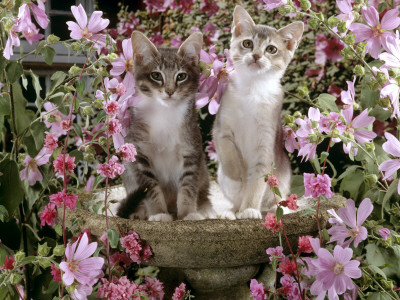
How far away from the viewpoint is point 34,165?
→ 1349 mm

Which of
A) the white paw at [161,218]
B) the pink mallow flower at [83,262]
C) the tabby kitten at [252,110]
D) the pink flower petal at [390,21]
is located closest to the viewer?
the pink mallow flower at [83,262]

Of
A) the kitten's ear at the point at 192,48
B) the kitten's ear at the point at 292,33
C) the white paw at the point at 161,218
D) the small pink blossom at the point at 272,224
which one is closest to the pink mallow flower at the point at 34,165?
the white paw at the point at 161,218

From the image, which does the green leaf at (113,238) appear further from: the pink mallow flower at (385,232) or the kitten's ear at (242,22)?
the kitten's ear at (242,22)

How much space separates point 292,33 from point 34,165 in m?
0.83

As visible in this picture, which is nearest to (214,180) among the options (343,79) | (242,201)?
(242,201)

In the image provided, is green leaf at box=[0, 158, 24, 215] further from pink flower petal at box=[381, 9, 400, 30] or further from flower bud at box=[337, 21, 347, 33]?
pink flower petal at box=[381, 9, 400, 30]

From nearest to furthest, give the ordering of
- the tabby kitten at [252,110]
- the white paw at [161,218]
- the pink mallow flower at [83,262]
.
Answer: the pink mallow flower at [83,262], the white paw at [161,218], the tabby kitten at [252,110]

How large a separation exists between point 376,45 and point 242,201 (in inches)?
22.1

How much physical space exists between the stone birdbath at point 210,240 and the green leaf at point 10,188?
16 centimetres

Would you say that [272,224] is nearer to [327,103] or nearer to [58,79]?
[327,103]

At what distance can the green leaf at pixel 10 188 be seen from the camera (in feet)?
3.96

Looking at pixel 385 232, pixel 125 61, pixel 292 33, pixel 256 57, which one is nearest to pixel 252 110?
pixel 256 57

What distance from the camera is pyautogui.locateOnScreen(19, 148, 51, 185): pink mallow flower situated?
4.39 ft

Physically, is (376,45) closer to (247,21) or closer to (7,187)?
(247,21)
